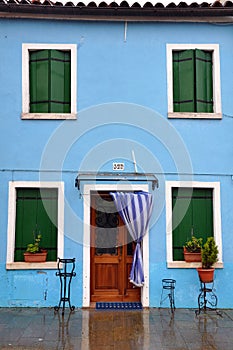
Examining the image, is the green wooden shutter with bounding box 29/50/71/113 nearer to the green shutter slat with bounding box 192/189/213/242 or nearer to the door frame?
the door frame

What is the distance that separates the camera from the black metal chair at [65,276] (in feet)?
28.0

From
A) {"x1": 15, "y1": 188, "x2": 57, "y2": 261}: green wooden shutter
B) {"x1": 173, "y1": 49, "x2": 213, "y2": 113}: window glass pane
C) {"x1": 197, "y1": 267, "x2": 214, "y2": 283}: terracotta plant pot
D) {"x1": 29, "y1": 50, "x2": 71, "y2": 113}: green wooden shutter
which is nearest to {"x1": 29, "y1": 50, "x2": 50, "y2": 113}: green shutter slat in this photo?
{"x1": 29, "y1": 50, "x2": 71, "y2": 113}: green wooden shutter

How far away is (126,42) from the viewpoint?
9.46m

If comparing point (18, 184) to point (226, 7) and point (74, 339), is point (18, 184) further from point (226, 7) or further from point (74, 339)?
point (226, 7)

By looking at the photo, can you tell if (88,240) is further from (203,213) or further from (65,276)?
(203,213)

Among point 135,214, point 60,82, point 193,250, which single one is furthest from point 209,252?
point 60,82

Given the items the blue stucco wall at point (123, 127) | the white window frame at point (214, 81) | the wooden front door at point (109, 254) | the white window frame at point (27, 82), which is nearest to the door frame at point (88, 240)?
the blue stucco wall at point (123, 127)

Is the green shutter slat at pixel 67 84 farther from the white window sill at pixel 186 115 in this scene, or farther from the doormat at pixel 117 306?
the doormat at pixel 117 306

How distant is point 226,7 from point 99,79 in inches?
124

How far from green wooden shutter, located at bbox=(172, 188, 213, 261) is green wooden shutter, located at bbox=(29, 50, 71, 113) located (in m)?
3.10

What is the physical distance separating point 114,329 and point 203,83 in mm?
5443

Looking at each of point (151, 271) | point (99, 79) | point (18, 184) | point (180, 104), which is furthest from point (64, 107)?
point (151, 271)

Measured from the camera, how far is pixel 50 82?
9359 millimetres

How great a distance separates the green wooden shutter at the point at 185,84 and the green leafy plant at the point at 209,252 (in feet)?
9.44
